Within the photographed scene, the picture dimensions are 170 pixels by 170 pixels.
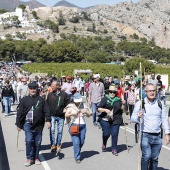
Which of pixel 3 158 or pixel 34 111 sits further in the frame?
pixel 3 158

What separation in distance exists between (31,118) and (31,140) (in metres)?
0.44

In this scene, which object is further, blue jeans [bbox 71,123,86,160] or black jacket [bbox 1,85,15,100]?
black jacket [bbox 1,85,15,100]

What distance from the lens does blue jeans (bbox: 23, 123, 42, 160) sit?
8.36 m

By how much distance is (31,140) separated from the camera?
8383 mm

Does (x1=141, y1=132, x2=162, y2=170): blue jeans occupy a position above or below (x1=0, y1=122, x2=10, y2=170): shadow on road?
above

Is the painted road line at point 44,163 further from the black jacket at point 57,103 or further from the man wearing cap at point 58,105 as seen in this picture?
the black jacket at point 57,103

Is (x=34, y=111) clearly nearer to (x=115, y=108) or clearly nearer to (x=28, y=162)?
(x=28, y=162)

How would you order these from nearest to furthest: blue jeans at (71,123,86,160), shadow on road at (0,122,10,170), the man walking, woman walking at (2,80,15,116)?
the man walking → shadow on road at (0,122,10,170) → blue jeans at (71,123,86,160) → woman walking at (2,80,15,116)

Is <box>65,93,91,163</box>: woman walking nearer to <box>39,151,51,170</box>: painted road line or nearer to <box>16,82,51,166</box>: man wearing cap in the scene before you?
<box>16,82,51,166</box>: man wearing cap

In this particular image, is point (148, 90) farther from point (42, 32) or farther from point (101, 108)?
point (42, 32)

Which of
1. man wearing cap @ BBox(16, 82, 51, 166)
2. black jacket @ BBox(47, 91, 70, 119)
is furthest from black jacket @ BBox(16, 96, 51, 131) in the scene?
black jacket @ BBox(47, 91, 70, 119)

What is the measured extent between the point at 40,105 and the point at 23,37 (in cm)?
18143

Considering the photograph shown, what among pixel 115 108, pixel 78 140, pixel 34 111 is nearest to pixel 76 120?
pixel 78 140

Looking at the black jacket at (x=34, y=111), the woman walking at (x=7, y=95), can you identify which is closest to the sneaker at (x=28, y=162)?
the black jacket at (x=34, y=111)
